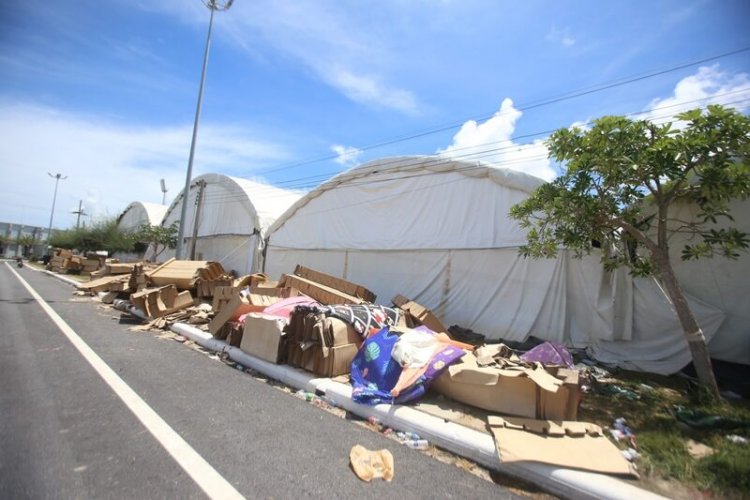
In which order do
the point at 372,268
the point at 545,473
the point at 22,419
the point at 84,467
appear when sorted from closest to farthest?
the point at 84,467, the point at 545,473, the point at 22,419, the point at 372,268

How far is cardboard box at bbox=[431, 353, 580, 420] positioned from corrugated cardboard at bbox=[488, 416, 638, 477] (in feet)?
0.55

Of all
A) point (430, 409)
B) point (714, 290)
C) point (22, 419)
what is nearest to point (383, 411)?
point (430, 409)

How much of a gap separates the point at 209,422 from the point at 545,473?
3092 millimetres

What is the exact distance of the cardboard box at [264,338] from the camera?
19.9ft

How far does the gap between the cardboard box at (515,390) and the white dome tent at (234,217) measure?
50.5ft

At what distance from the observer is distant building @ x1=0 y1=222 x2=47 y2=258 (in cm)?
6819

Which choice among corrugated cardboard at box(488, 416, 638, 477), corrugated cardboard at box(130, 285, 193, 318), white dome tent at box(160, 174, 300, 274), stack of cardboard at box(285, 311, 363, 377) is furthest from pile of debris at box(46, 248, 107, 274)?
corrugated cardboard at box(488, 416, 638, 477)

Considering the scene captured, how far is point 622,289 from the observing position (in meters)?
7.46

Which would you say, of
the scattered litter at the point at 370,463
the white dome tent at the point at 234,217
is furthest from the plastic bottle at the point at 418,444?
the white dome tent at the point at 234,217

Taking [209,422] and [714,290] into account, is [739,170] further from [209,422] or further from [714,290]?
[209,422]

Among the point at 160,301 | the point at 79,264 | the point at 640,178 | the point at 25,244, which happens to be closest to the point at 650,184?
the point at 640,178

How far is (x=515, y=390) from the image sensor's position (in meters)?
4.18

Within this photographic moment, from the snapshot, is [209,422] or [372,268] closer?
[209,422]

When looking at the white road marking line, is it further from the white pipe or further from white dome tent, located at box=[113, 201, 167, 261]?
white dome tent, located at box=[113, 201, 167, 261]
